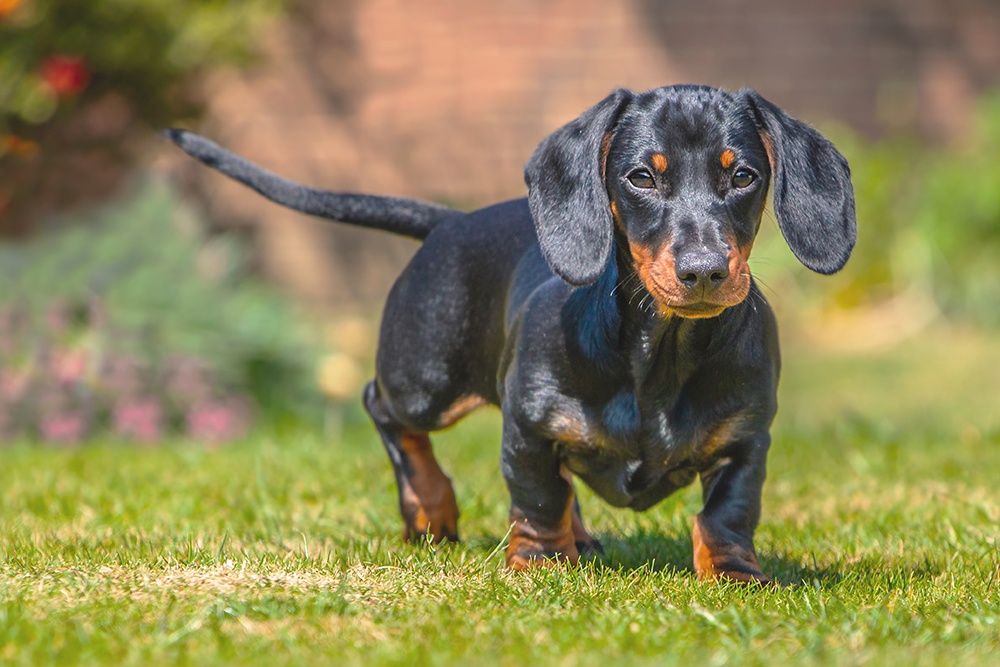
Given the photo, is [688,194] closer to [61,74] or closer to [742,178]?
[742,178]

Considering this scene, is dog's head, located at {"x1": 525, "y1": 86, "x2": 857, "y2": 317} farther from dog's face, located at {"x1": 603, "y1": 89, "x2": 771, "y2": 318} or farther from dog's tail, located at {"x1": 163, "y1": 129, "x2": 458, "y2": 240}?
dog's tail, located at {"x1": 163, "y1": 129, "x2": 458, "y2": 240}

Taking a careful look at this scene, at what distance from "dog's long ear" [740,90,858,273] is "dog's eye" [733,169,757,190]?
0.27ft

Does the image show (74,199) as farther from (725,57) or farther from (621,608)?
(621,608)

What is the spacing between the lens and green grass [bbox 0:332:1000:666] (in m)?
2.60

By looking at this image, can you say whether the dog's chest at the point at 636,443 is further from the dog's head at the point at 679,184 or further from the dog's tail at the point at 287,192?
the dog's tail at the point at 287,192

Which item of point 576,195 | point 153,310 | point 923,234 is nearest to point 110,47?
point 153,310

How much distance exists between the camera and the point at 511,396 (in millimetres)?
3400

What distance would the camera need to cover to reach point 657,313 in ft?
10.7

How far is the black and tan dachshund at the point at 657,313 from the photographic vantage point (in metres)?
3.10

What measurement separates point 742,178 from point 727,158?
7 centimetres

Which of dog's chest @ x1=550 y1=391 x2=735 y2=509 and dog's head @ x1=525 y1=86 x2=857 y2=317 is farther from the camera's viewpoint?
dog's chest @ x1=550 y1=391 x2=735 y2=509

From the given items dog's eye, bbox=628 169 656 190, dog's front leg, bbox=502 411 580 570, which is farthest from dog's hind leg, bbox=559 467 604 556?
dog's eye, bbox=628 169 656 190

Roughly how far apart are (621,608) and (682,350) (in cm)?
66

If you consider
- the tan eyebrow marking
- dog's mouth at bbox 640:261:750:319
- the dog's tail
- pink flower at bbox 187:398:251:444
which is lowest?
pink flower at bbox 187:398:251:444
